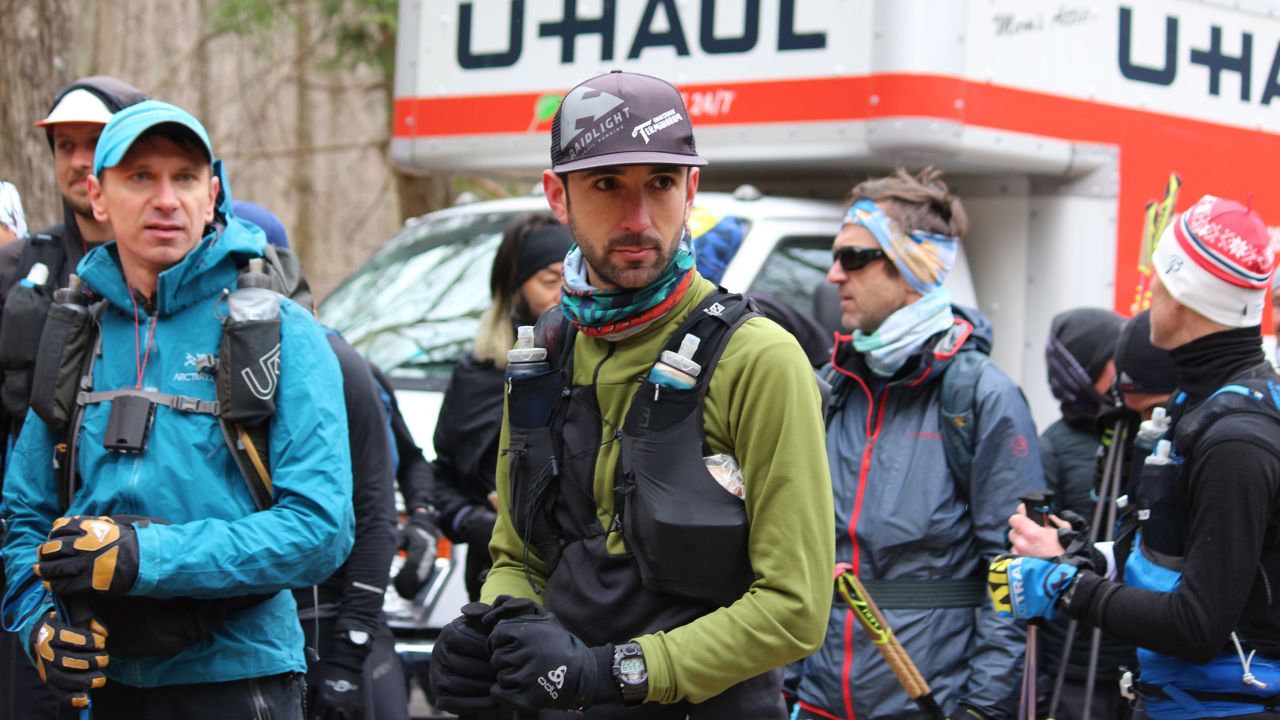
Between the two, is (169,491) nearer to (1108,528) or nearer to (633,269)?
(633,269)

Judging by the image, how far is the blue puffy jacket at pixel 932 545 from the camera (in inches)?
158

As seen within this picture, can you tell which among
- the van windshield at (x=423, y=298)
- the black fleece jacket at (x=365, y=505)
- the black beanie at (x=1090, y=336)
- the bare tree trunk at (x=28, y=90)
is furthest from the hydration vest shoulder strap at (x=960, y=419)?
the bare tree trunk at (x=28, y=90)

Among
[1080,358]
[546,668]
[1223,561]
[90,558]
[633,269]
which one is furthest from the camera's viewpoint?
[1080,358]

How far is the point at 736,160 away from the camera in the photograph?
6465 mm

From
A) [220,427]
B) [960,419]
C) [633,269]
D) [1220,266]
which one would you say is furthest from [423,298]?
[633,269]

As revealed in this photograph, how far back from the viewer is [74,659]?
3.07 m

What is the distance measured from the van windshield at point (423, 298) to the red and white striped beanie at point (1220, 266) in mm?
3424

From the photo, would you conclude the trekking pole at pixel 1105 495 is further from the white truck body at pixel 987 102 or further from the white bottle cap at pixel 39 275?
the white bottle cap at pixel 39 275

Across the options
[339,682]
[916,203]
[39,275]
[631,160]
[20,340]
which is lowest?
[339,682]

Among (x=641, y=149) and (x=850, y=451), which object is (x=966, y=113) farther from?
(x=641, y=149)

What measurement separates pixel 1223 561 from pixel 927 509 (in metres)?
1.01

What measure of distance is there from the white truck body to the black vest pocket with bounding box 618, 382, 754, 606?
11.5 feet

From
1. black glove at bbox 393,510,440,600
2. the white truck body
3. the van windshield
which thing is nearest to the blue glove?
black glove at bbox 393,510,440,600

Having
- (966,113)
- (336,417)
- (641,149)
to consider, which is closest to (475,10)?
(966,113)
